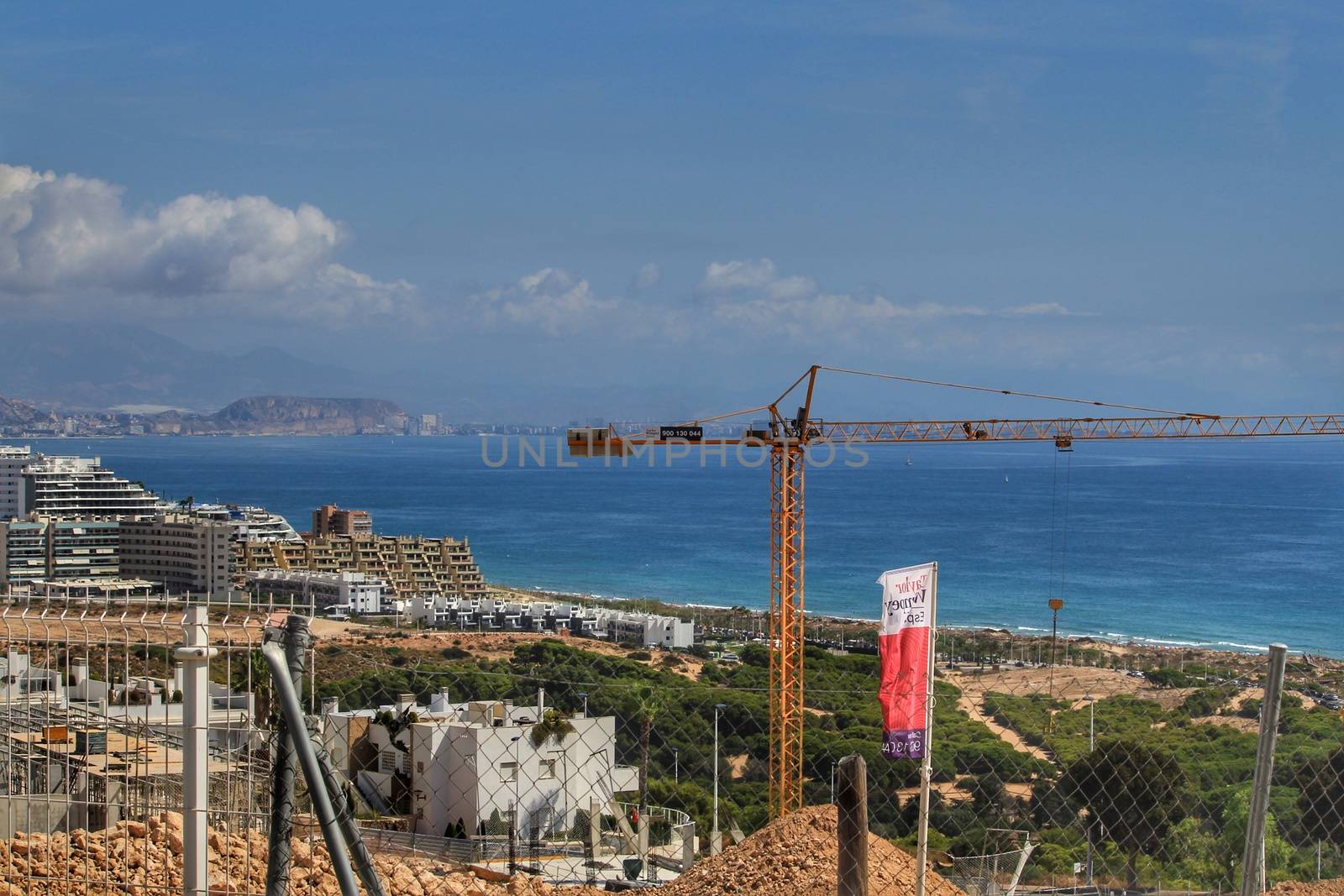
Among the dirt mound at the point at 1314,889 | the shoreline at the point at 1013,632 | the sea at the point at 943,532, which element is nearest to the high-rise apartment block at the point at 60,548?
the sea at the point at 943,532

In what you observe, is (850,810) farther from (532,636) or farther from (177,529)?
(177,529)

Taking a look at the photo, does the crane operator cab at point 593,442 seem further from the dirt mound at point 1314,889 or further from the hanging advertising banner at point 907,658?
the hanging advertising banner at point 907,658

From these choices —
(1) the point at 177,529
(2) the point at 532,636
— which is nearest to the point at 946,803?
(2) the point at 532,636

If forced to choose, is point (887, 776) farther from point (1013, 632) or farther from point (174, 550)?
point (174, 550)

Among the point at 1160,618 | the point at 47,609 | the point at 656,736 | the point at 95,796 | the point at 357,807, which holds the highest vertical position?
the point at 47,609

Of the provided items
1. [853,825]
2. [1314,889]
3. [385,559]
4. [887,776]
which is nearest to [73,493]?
[385,559]

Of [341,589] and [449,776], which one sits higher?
[449,776]

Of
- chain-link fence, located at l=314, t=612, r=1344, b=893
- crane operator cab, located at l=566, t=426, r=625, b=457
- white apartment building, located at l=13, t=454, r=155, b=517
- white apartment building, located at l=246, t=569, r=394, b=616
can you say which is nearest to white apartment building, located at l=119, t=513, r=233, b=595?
white apartment building, located at l=246, t=569, r=394, b=616
